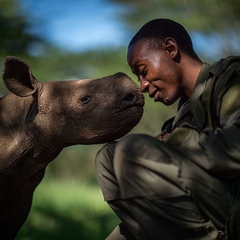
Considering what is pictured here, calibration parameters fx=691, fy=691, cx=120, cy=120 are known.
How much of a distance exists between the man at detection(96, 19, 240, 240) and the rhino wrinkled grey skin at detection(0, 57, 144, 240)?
64 centimetres

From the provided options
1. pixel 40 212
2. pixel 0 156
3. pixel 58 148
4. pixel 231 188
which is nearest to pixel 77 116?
pixel 58 148

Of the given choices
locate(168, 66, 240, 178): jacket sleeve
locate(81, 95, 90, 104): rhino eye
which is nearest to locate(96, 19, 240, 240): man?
locate(168, 66, 240, 178): jacket sleeve

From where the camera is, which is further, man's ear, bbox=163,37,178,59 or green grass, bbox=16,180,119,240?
green grass, bbox=16,180,119,240

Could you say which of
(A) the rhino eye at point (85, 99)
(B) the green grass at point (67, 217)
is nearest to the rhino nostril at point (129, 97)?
(A) the rhino eye at point (85, 99)

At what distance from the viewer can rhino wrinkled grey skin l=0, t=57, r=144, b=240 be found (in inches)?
206

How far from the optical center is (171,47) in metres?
4.96

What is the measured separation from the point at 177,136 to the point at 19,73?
67.9 inches

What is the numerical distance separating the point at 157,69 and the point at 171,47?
0.20 metres

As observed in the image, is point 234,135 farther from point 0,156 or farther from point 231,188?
point 0,156

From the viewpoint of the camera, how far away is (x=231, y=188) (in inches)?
167

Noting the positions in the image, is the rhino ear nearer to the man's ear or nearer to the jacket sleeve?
the man's ear

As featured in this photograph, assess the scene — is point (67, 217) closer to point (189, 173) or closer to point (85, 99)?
point (85, 99)

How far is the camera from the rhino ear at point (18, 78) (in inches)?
215

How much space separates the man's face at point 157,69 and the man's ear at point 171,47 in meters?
0.02
